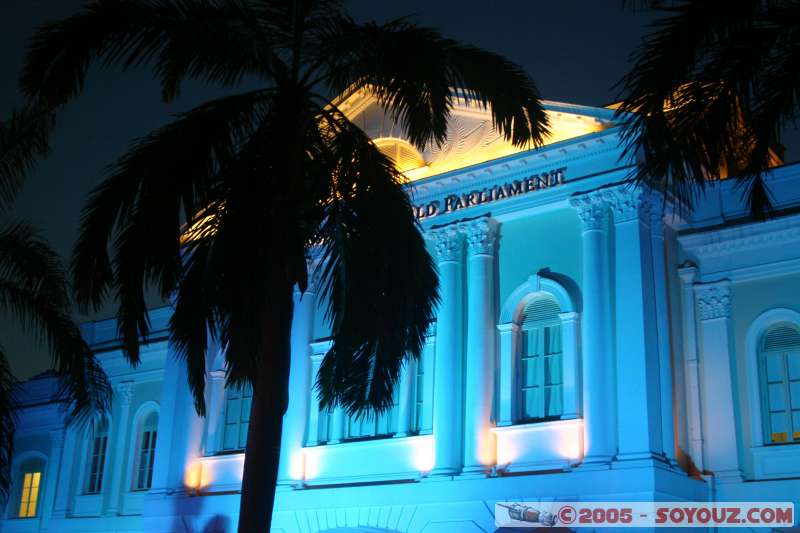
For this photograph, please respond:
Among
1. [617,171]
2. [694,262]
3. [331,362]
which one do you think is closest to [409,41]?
[331,362]

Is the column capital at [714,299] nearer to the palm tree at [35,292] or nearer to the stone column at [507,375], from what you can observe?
the stone column at [507,375]

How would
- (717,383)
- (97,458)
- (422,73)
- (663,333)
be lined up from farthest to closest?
1. (97,458)
2. (717,383)
3. (663,333)
4. (422,73)

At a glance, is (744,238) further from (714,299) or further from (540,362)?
(540,362)

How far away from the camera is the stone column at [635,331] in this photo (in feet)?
56.3

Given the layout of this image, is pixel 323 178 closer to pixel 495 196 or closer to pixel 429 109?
pixel 429 109

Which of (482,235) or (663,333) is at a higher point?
(482,235)

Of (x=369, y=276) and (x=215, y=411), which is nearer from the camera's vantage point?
(x=369, y=276)

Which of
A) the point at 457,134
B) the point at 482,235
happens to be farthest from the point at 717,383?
the point at 457,134

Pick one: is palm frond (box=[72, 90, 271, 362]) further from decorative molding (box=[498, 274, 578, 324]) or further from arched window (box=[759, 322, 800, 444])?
arched window (box=[759, 322, 800, 444])

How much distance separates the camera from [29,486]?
31781 millimetres

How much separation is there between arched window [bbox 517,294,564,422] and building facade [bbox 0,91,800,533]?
30 mm

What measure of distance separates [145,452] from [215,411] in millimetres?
5435

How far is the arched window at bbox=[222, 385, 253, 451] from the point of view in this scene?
77.2ft

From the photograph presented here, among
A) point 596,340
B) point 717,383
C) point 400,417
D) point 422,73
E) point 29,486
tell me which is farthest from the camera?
point 29,486
